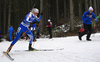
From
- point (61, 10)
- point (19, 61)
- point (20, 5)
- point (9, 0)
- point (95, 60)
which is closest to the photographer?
point (95, 60)

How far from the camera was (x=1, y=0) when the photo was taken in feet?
75.2

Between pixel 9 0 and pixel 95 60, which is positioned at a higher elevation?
pixel 9 0

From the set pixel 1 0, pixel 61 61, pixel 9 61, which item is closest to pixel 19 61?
pixel 9 61

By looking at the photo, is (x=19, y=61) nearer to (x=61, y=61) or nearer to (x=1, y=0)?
(x=61, y=61)

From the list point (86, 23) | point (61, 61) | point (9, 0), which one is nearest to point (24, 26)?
point (61, 61)

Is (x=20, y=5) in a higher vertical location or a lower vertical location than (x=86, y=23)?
higher

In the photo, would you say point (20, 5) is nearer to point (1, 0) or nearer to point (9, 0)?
point (1, 0)

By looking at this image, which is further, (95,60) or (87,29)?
(87,29)

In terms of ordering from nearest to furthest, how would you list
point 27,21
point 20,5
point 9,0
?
1. point 27,21
2. point 9,0
3. point 20,5

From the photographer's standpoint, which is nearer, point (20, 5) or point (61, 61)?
point (61, 61)

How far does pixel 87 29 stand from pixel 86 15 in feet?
2.71

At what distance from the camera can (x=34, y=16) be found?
4398 millimetres

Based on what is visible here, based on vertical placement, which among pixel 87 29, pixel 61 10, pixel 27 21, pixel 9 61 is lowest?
pixel 9 61

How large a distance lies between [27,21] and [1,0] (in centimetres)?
2221
